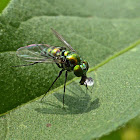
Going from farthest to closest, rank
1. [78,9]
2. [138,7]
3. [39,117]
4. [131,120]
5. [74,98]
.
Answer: [138,7] < [78,9] < [74,98] < [39,117] < [131,120]

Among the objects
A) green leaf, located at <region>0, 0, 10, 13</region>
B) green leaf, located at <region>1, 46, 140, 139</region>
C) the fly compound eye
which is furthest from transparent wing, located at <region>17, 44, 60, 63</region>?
green leaf, located at <region>0, 0, 10, 13</region>

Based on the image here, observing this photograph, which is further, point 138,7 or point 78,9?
point 138,7

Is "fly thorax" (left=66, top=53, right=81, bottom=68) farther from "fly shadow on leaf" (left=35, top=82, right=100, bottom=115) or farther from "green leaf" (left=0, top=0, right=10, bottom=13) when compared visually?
"green leaf" (left=0, top=0, right=10, bottom=13)

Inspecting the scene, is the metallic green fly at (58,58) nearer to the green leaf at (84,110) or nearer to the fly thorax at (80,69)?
the fly thorax at (80,69)

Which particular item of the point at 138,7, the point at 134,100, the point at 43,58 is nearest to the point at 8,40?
the point at 43,58

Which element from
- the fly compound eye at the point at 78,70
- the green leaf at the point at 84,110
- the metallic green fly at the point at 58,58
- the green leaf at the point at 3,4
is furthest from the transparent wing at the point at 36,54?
the green leaf at the point at 3,4

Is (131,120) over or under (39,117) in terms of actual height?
over

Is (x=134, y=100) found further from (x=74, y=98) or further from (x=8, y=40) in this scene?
(x=8, y=40)
